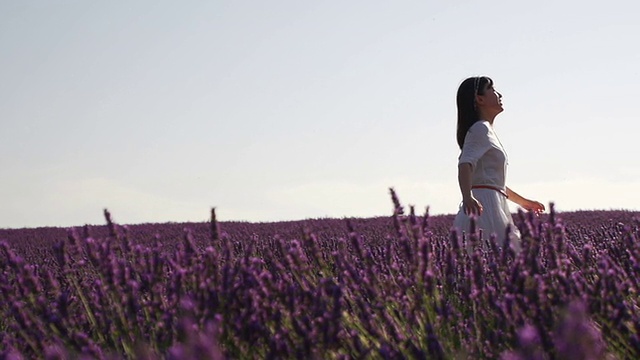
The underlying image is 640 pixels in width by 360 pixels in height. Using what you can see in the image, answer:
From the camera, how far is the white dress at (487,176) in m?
4.47

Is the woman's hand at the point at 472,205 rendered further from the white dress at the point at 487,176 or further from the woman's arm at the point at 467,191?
the white dress at the point at 487,176

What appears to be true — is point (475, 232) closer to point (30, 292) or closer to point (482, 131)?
point (30, 292)

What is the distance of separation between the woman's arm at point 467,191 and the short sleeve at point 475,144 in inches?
2.5

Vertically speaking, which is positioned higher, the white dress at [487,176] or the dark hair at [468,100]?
the dark hair at [468,100]

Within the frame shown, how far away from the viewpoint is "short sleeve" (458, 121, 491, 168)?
439 centimetres

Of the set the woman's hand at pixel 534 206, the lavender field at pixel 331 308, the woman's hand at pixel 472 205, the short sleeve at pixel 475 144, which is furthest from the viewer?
the woman's hand at pixel 534 206

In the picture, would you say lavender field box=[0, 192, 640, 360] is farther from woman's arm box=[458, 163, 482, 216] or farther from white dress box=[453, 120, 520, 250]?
white dress box=[453, 120, 520, 250]

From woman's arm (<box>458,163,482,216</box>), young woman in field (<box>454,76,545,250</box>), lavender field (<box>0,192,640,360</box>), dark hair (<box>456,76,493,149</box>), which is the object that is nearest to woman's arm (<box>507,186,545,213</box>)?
young woman in field (<box>454,76,545,250</box>)

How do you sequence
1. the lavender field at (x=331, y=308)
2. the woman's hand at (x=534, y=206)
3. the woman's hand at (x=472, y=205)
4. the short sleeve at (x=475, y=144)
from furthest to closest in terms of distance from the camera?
the woman's hand at (x=534, y=206) → the short sleeve at (x=475, y=144) → the woman's hand at (x=472, y=205) → the lavender field at (x=331, y=308)

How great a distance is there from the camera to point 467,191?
4152 millimetres

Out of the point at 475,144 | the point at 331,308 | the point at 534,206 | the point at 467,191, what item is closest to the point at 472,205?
the point at 467,191

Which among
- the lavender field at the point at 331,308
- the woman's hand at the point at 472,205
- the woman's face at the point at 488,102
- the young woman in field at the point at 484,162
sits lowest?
the lavender field at the point at 331,308

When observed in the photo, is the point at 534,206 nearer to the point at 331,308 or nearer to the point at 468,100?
the point at 468,100

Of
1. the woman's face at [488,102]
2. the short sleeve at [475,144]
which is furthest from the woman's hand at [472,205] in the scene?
the woman's face at [488,102]
